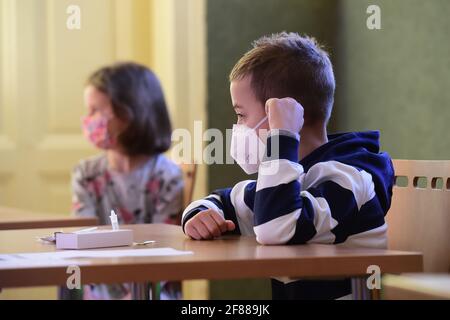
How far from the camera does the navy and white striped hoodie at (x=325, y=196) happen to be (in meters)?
1.33

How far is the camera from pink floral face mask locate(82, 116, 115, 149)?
302 centimetres

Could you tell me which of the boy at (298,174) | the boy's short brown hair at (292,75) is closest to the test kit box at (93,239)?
the boy at (298,174)

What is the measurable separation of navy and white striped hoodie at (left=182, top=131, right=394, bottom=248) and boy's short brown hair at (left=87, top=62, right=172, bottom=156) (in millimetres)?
1550

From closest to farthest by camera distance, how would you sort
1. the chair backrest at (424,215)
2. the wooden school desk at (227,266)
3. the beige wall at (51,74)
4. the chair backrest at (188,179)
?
the wooden school desk at (227,266) < the chair backrest at (424,215) < the chair backrest at (188,179) < the beige wall at (51,74)

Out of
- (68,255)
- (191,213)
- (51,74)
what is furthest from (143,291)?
(51,74)

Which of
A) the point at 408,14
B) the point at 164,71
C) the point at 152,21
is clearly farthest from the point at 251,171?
the point at 152,21

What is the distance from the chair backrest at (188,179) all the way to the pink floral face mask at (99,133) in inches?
13.1

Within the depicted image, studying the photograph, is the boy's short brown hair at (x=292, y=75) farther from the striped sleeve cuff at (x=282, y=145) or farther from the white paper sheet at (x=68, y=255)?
the white paper sheet at (x=68, y=255)

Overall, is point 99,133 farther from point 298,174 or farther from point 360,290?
point 360,290

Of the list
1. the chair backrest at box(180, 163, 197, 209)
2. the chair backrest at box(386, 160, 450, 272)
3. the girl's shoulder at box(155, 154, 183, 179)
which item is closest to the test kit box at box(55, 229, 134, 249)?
the chair backrest at box(386, 160, 450, 272)

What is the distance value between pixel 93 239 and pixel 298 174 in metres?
0.34

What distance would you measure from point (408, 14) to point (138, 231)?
1.48 metres
